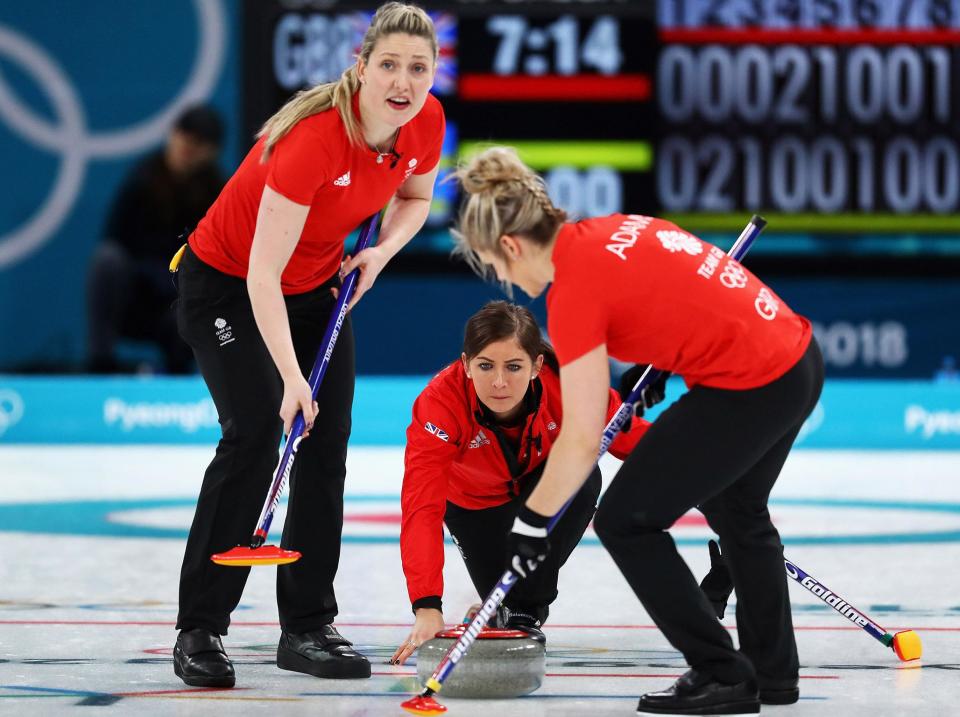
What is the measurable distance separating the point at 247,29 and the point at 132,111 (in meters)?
1.24

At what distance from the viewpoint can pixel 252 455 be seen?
3.57m

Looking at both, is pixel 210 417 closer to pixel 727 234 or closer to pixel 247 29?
pixel 247 29

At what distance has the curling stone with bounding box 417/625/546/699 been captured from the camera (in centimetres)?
329

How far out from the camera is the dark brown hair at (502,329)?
146 inches

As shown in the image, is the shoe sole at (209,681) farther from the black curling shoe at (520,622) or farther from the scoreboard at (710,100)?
the scoreboard at (710,100)

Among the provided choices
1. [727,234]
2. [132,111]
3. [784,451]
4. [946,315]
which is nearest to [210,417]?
[132,111]

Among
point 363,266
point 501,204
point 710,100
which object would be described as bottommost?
point 363,266

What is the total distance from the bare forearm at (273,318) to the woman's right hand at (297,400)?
0.06 ft

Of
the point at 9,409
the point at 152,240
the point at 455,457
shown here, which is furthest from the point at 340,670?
the point at 152,240

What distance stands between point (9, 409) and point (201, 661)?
277 inches

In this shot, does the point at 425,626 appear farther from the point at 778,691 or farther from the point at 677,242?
the point at 677,242

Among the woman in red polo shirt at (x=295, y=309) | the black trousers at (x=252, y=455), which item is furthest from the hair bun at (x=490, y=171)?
the black trousers at (x=252, y=455)

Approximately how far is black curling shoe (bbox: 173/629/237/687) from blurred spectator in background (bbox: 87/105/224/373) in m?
7.22

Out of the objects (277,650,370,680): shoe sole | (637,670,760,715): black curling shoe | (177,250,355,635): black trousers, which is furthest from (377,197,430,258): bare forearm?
(637,670,760,715): black curling shoe
